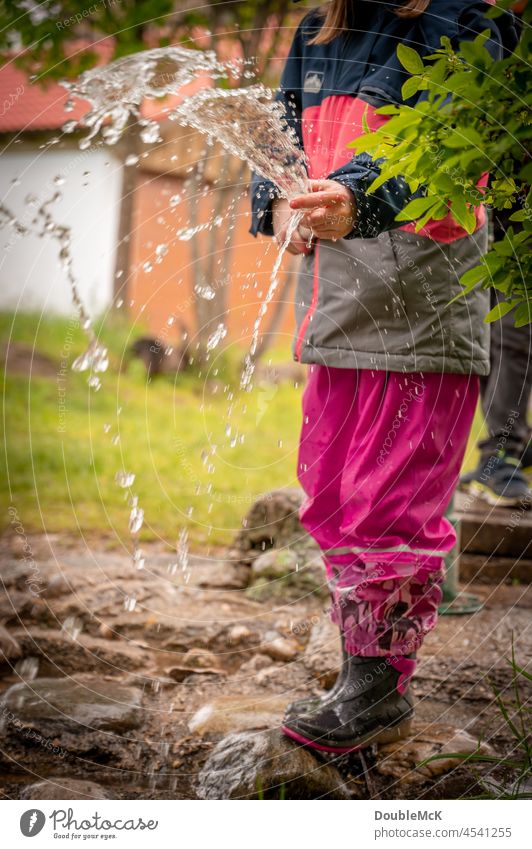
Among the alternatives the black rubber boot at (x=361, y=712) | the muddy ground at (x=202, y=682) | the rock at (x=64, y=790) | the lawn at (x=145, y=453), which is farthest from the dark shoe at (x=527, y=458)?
the rock at (x=64, y=790)

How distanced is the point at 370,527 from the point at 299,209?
559 mm

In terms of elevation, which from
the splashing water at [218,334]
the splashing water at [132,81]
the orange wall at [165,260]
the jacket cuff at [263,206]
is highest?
the splashing water at [132,81]

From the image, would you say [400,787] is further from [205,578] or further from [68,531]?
[68,531]

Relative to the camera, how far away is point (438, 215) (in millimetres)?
1209

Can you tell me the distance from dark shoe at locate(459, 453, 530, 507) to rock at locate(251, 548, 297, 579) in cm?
60

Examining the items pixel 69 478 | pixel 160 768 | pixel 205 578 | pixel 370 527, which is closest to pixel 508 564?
pixel 205 578

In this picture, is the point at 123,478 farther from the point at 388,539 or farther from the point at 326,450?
the point at 388,539

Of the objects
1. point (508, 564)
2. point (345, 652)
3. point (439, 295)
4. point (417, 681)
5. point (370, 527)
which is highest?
point (439, 295)

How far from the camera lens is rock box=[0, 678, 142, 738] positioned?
1.55 metres

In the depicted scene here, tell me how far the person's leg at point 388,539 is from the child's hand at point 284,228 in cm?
28

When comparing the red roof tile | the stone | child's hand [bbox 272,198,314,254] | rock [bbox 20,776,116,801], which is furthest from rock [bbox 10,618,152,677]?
the red roof tile

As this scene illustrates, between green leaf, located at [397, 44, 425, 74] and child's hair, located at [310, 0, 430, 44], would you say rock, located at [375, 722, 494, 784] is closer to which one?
green leaf, located at [397, 44, 425, 74]

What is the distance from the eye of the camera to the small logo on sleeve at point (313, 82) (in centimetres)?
152

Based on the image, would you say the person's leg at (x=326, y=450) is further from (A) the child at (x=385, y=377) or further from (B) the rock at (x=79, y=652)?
(B) the rock at (x=79, y=652)
